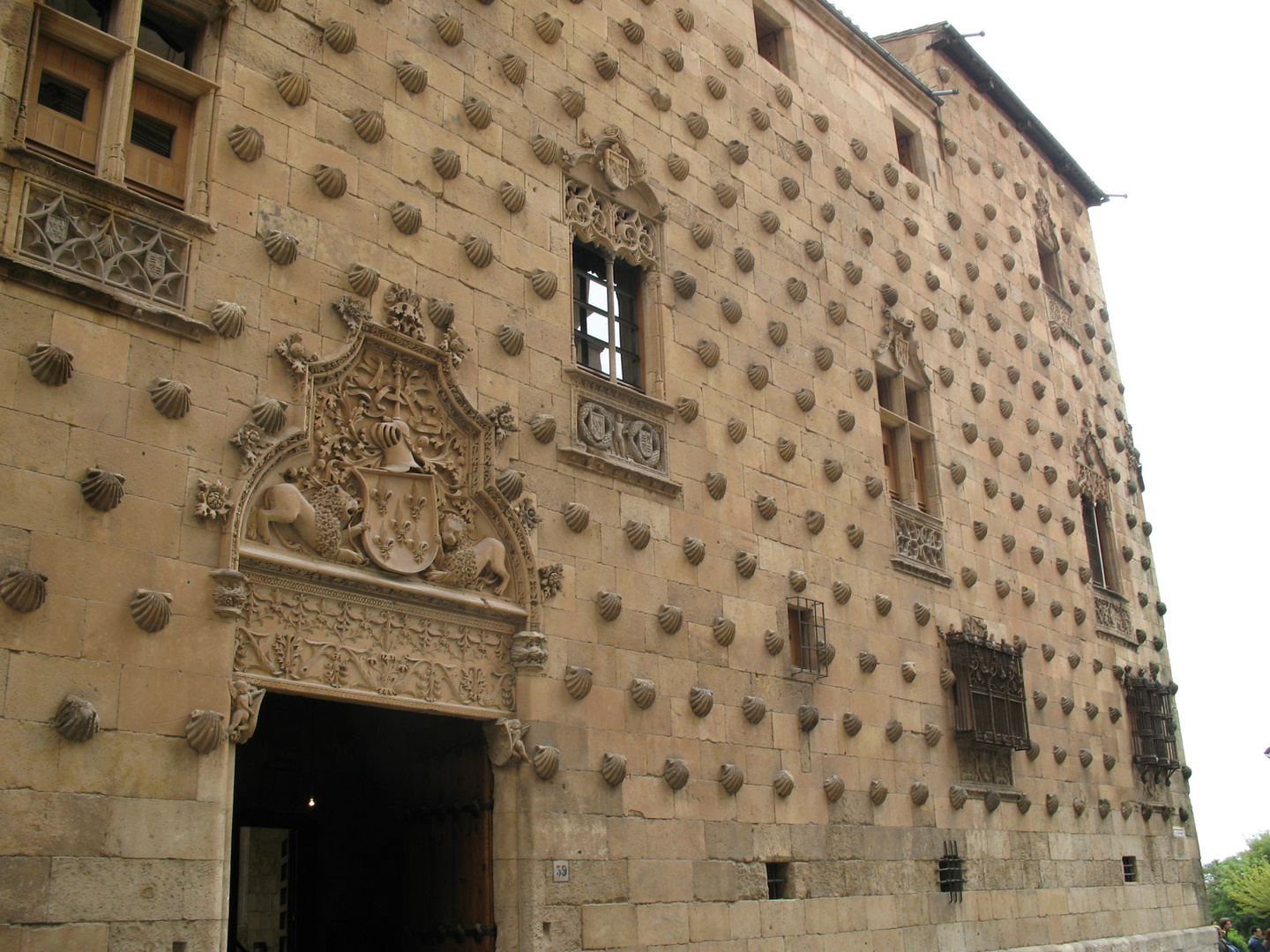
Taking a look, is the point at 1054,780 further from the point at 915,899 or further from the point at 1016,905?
the point at 915,899

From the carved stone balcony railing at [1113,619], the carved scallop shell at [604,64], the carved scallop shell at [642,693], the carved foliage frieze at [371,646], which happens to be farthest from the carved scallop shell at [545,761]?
the carved stone balcony railing at [1113,619]

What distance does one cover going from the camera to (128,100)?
7.85 metres

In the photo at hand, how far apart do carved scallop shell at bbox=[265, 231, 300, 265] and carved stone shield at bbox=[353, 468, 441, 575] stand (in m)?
1.49

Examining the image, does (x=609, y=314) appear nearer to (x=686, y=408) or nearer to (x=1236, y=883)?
(x=686, y=408)

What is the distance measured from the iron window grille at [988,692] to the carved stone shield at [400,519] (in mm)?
7275

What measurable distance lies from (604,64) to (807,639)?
5743 millimetres

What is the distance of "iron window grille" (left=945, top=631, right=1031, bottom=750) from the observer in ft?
44.9

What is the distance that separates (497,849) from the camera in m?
8.81

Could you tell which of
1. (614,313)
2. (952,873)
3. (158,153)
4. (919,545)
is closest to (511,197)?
(614,313)

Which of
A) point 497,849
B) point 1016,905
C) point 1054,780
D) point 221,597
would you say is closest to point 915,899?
point 1016,905

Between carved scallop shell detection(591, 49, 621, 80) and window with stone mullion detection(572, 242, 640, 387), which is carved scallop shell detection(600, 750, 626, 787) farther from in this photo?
carved scallop shell detection(591, 49, 621, 80)

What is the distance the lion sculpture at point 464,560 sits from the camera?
8781 mm

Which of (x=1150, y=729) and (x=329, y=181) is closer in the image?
(x=329, y=181)

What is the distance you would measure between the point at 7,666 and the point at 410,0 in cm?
609
